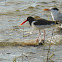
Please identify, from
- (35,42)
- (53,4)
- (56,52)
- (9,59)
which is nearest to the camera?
(9,59)

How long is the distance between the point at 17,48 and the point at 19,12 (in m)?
4.62

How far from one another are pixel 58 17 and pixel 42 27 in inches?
84.9

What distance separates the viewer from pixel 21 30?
322 inches

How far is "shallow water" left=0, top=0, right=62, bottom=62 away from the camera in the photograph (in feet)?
19.2

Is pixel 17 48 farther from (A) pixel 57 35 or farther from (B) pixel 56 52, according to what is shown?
(A) pixel 57 35


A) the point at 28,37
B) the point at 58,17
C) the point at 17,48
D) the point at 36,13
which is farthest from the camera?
the point at 36,13

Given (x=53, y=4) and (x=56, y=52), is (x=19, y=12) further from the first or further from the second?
(x=56, y=52)

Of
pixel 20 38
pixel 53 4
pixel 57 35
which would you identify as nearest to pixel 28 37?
pixel 20 38

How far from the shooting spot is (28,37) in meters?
7.43

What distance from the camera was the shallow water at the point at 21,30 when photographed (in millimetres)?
5864

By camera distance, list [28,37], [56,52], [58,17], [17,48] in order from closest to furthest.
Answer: [56,52]
[17,48]
[28,37]
[58,17]

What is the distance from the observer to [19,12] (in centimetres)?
1078

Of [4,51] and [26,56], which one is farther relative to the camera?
[4,51]

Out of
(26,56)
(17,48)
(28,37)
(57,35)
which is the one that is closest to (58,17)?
(57,35)
